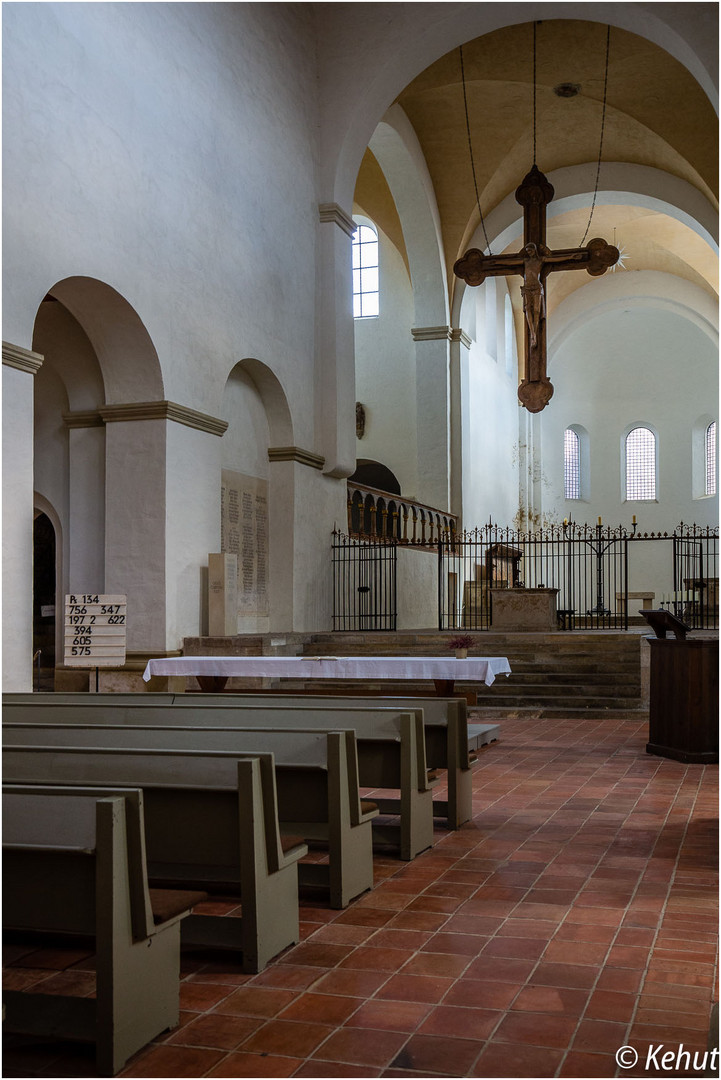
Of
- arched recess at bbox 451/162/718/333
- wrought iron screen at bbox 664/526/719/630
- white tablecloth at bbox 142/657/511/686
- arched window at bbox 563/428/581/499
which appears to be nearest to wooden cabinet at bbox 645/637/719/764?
white tablecloth at bbox 142/657/511/686

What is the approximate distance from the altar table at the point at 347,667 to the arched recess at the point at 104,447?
6.40 ft

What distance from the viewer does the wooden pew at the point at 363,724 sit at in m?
4.89

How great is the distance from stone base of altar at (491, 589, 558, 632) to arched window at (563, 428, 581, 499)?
16583mm

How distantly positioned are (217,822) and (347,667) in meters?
4.92

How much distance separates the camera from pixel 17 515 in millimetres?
8156

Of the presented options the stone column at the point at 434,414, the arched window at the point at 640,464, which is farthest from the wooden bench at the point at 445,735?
the arched window at the point at 640,464

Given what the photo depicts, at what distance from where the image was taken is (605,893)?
445cm

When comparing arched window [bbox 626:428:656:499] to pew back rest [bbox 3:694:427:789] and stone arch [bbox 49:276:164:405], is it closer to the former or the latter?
stone arch [bbox 49:276:164:405]

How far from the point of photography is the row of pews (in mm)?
2861

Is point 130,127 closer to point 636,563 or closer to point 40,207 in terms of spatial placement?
point 40,207

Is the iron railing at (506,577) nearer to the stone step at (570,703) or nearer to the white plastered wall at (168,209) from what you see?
the white plastered wall at (168,209)

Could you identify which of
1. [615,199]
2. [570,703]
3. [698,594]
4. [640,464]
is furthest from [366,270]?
[570,703]

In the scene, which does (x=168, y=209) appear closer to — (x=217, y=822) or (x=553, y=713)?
(x=553, y=713)

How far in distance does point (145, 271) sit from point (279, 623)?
532cm
